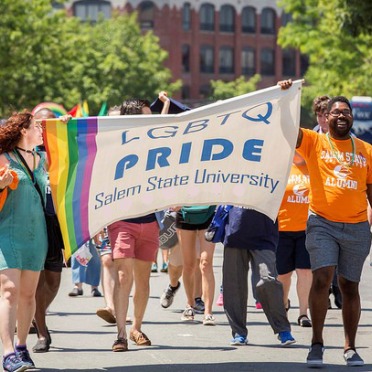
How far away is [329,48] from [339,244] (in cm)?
3654

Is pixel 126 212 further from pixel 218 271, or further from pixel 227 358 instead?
pixel 218 271

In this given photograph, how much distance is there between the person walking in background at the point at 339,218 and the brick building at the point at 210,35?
91.7 metres

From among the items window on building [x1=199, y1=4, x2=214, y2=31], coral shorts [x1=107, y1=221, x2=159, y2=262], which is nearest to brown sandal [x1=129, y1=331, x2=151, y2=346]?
coral shorts [x1=107, y1=221, x2=159, y2=262]

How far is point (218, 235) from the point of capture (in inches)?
429

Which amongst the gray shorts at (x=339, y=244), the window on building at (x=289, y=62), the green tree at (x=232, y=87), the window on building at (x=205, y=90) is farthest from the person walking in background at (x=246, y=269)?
the window on building at (x=289, y=62)

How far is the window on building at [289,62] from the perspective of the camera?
108375 mm

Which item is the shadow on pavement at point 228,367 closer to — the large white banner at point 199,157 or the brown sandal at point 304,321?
the large white banner at point 199,157

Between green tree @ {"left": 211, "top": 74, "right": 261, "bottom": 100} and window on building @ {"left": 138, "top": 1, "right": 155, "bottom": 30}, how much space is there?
727cm

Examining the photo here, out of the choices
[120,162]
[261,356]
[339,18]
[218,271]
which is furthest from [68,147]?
[339,18]

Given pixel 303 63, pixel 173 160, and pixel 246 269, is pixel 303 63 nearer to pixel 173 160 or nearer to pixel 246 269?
pixel 246 269

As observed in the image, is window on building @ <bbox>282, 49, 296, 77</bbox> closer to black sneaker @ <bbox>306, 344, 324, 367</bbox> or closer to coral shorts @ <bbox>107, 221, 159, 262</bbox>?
coral shorts @ <bbox>107, 221, 159, 262</bbox>

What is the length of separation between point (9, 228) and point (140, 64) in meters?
69.9

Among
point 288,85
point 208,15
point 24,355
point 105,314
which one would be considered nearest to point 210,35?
point 208,15

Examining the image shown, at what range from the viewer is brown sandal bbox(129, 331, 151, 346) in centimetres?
1065
